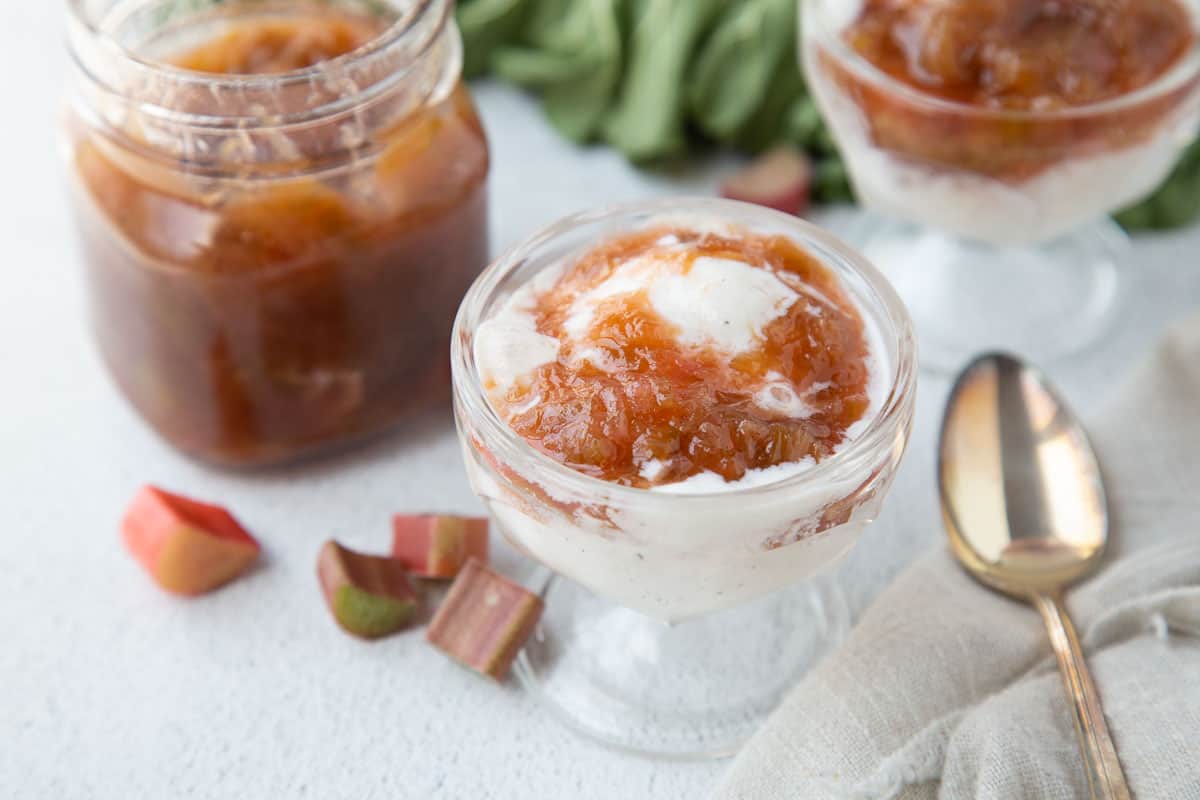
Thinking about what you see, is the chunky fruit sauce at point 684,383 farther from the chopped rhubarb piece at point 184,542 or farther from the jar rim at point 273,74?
the chopped rhubarb piece at point 184,542

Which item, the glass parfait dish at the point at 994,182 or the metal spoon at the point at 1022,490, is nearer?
the metal spoon at the point at 1022,490

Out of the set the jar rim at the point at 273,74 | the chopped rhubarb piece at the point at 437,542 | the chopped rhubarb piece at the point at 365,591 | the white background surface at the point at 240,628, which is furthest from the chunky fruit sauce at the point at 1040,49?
the chopped rhubarb piece at the point at 365,591

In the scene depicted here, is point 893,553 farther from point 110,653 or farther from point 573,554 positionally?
point 110,653

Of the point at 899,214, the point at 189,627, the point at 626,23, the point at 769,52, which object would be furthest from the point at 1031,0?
the point at 189,627

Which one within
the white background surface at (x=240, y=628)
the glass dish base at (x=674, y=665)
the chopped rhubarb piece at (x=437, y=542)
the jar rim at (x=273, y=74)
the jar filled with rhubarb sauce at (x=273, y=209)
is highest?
the jar rim at (x=273, y=74)

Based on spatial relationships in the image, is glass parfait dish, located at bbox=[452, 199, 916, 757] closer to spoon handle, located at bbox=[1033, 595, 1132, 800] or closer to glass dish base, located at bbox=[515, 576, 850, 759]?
glass dish base, located at bbox=[515, 576, 850, 759]

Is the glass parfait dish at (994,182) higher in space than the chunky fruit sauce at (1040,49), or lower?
lower

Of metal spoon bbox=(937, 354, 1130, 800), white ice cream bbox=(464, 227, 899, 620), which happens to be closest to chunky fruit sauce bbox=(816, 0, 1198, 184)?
metal spoon bbox=(937, 354, 1130, 800)
